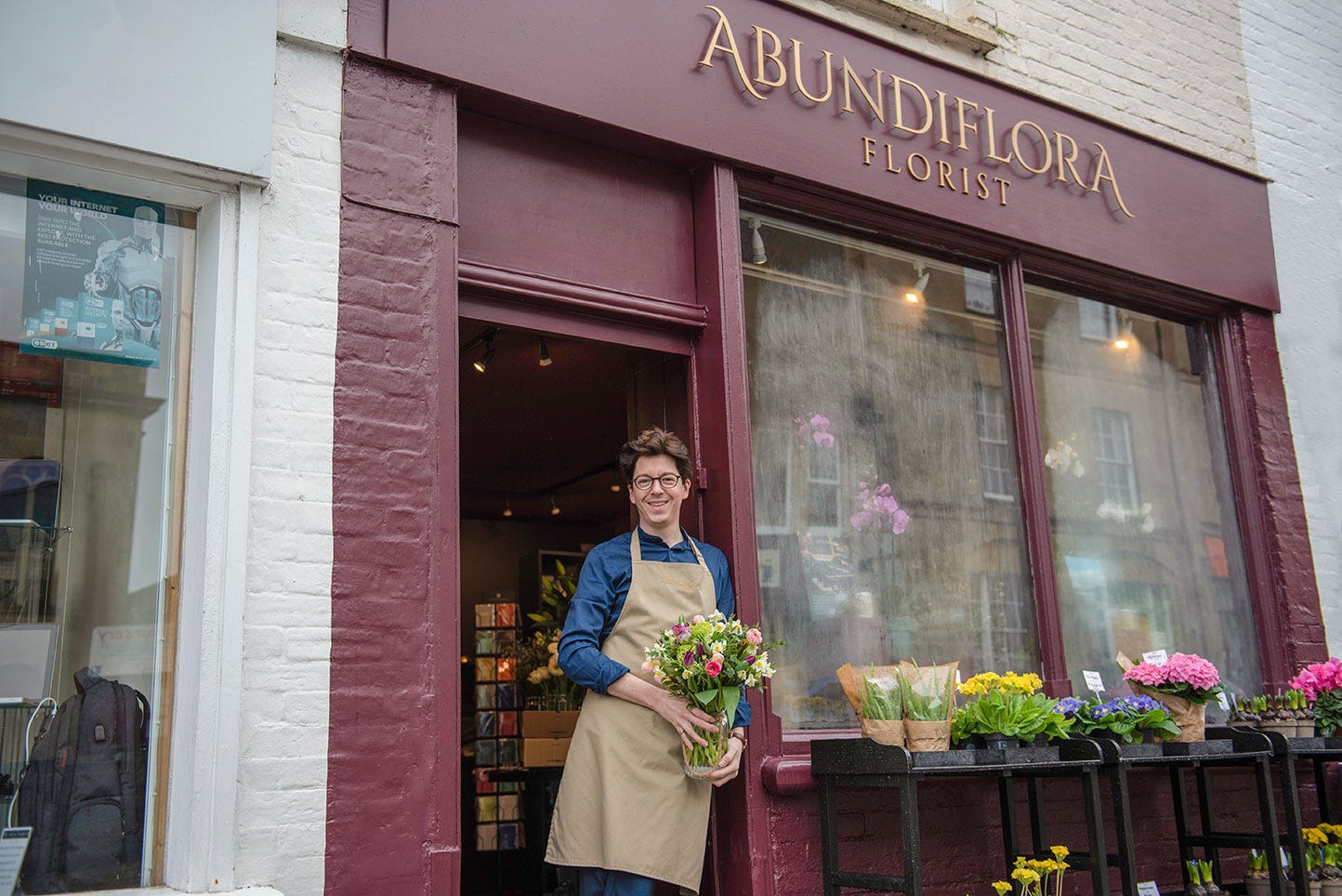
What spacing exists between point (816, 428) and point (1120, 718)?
1.79 m

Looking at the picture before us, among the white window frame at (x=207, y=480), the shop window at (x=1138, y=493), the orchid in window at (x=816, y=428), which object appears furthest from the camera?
the shop window at (x=1138, y=493)

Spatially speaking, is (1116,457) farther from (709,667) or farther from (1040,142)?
(709,667)

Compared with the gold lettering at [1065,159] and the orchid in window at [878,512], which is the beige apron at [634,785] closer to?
the orchid in window at [878,512]

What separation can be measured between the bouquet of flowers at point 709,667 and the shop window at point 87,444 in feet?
5.16

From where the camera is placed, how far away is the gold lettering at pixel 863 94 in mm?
5582

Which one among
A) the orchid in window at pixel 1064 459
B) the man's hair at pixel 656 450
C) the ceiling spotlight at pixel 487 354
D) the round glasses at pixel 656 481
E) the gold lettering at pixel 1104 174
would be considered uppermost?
the gold lettering at pixel 1104 174

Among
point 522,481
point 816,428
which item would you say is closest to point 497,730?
point 522,481

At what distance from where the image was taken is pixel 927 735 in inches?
170

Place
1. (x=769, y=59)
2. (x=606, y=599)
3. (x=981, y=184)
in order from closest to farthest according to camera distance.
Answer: (x=606, y=599)
(x=769, y=59)
(x=981, y=184)

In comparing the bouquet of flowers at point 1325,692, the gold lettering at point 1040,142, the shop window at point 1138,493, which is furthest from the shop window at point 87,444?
the bouquet of flowers at point 1325,692

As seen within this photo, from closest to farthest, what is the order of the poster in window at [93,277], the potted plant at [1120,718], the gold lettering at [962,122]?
the poster in window at [93,277] < the potted plant at [1120,718] < the gold lettering at [962,122]

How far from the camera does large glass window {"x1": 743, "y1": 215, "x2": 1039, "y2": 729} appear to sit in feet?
17.0

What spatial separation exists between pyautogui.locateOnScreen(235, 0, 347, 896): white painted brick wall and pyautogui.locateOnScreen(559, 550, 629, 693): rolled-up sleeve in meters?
0.84

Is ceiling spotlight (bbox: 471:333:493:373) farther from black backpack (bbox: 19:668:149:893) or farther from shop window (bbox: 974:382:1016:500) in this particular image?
black backpack (bbox: 19:668:149:893)
